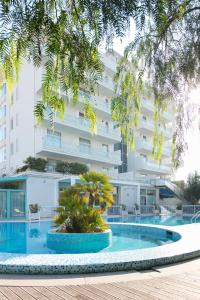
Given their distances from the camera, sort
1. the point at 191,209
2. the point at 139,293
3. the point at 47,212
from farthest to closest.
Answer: the point at 191,209 < the point at 47,212 < the point at 139,293

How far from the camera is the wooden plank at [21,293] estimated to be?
468 cm

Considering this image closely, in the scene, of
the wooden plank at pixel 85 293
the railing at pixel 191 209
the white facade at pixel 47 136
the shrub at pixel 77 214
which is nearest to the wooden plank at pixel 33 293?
the wooden plank at pixel 85 293

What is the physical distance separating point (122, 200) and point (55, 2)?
36352 mm

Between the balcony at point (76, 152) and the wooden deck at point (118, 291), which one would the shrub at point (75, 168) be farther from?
the wooden deck at point (118, 291)

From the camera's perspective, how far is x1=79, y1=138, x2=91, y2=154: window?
36.2m

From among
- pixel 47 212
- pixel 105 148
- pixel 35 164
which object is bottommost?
pixel 47 212

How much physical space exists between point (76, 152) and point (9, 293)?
2968 centimetres

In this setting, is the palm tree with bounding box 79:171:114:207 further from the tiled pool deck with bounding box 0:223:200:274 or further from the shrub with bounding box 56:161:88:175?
the shrub with bounding box 56:161:88:175

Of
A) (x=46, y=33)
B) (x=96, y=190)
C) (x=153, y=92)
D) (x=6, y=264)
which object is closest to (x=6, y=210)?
(x=96, y=190)

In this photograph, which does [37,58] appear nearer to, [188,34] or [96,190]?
[188,34]

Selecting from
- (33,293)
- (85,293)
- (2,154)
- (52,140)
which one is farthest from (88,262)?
(2,154)

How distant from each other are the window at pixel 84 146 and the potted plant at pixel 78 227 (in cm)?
2110

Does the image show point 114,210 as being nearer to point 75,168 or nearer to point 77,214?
point 75,168

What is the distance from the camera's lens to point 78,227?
528 inches
